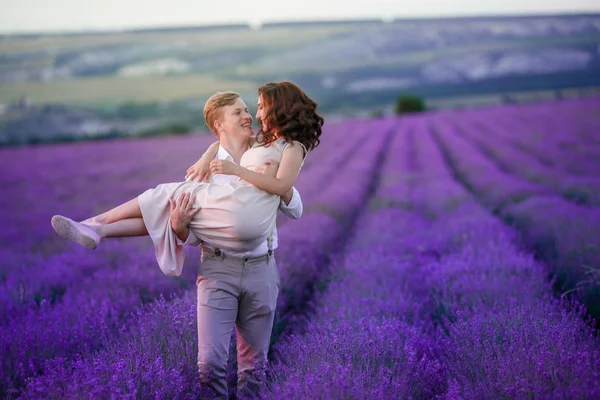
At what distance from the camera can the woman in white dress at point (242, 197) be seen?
2412mm

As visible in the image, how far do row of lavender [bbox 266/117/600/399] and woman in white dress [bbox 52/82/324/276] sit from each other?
2.04 feet

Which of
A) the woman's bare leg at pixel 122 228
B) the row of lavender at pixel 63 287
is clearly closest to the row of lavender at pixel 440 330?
the woman's bare leg at pixel 122 228

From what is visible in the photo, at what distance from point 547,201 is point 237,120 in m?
5.48

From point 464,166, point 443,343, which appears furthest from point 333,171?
point 443,343

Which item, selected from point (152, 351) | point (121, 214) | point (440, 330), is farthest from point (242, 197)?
point (440, 330)

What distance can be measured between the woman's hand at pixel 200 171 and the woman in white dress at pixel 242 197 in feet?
0.47

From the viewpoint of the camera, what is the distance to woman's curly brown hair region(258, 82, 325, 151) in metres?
2.48

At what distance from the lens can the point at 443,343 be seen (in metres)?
3.15

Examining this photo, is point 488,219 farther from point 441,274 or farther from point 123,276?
point 123,276

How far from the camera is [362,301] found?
3.59 metres

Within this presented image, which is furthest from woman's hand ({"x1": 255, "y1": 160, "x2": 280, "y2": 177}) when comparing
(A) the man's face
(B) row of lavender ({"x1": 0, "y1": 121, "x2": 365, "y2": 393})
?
(B) row of lavender ({"x1": 0, "y1": 121, "x2": 365, "y2": 393})

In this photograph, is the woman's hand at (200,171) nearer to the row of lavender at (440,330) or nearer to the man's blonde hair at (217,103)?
the man's blonde hair at (217,103)

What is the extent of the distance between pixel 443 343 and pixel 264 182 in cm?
148

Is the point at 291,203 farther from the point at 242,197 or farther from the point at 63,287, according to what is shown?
the point at 63,287
